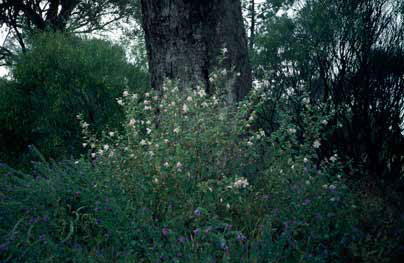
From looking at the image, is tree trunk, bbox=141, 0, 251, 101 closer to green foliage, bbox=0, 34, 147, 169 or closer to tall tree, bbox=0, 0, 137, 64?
green foliage, bbox=0, 34, 147, 169

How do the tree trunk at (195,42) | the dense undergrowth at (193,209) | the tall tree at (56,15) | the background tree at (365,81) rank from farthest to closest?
the tall tree at (56,15), the background tree at (365,81), the tree trunk at (195,42), the dense undergrowth at (193,209)

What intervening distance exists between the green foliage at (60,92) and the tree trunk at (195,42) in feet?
16.8

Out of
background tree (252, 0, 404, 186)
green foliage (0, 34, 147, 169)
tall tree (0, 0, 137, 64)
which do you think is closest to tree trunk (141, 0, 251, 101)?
background tree (252, 0, 404, 186)

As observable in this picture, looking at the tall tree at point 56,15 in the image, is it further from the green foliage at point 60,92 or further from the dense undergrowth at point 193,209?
the dense undergrowth at point 193,209

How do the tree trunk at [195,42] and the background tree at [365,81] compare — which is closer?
the tree trunk at [195,42]

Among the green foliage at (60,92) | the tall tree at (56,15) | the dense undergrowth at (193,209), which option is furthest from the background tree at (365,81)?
the tall tree at (56,15)

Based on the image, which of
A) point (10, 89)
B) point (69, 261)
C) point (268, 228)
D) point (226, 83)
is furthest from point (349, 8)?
point (10, 89)

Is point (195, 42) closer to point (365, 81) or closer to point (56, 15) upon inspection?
point (365, 81)

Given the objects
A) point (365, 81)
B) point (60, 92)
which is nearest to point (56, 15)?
point (60, 92)

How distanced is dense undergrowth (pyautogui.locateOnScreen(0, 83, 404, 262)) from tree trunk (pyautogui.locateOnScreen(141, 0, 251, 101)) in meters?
1.45

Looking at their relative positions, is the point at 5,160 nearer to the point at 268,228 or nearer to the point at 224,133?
the point at 224,133

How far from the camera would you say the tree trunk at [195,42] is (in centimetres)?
646

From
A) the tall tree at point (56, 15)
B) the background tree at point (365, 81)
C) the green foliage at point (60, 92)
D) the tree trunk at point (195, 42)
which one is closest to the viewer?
the tree trunk at point (195, 42)

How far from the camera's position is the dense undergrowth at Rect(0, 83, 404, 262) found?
3.40m
